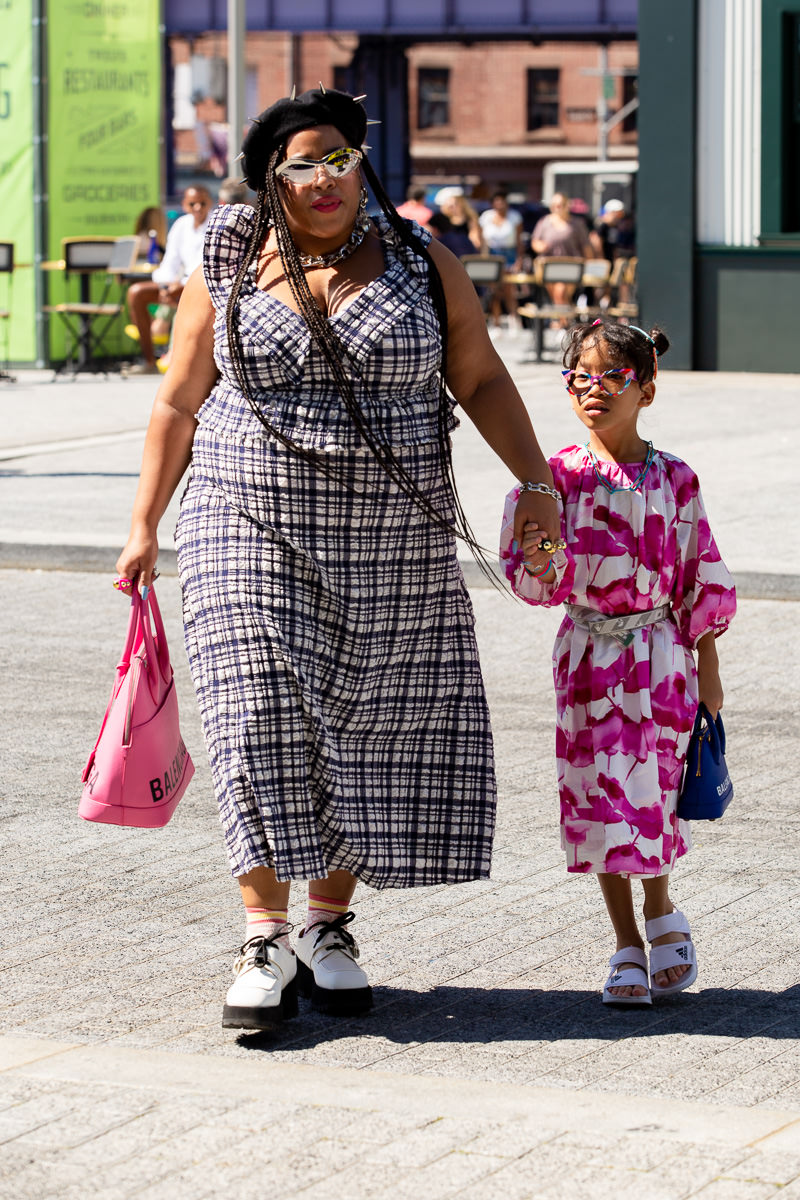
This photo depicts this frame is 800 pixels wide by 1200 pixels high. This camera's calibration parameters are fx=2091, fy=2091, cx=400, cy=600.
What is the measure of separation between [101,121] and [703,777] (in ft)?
59.0

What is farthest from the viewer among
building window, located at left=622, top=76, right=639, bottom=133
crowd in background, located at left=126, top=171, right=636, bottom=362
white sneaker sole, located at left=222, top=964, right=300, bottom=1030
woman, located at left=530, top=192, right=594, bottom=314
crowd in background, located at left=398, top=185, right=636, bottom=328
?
building window, located at left=622, top=76, right=639, bottom=133

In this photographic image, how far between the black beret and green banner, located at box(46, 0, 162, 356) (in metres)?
16.7

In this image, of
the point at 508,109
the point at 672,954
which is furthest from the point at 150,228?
the point at 508,109

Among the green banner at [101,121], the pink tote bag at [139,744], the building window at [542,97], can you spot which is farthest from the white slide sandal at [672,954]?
the building window at [542,97]

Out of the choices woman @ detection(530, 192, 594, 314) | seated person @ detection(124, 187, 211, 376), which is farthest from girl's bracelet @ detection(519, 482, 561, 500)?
woman @ detection(530, 192, 594, 314)

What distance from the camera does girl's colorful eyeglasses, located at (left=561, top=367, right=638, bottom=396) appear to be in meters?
4.31

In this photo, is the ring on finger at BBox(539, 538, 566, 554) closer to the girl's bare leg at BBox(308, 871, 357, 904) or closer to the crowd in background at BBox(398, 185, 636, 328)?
the girl's bare leg at BBox(308, 871, 357, 904)

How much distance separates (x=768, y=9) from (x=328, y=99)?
15.3m

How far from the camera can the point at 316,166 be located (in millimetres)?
4219

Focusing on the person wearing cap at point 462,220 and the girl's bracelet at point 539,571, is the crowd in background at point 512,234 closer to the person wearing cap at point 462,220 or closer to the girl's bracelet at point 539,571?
the person wearing cap at point 462,220

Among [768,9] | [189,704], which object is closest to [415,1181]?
[189,704]

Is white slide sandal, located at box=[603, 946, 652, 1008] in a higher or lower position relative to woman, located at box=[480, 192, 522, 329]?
lower

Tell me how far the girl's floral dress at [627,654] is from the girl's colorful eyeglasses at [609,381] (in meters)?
0.15

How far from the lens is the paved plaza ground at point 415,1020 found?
10.9 feet
